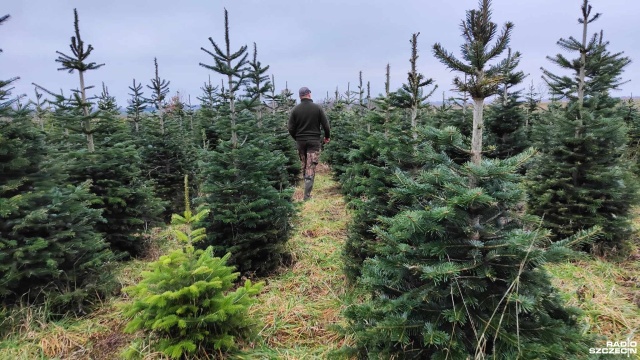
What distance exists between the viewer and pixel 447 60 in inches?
95.0

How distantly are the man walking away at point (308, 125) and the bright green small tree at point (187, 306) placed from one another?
19.2ft

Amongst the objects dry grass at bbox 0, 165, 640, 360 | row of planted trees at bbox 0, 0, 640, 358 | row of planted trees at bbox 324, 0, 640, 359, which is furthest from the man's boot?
row of planted trees at bbox 324, 0, 640, 359

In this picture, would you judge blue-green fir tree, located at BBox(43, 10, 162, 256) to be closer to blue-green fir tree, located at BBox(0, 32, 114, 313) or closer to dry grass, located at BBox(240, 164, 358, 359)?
blue-green fir tree, located at BBox(0, 32, 114, 313)

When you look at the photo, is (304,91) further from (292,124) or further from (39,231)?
(39,231)

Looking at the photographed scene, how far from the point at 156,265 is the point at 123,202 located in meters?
2.97

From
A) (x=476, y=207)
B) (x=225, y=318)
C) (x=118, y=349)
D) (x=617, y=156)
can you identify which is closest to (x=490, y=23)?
(x=476, y=207)

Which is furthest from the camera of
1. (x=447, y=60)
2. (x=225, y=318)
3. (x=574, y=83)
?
(x=574, y=83)

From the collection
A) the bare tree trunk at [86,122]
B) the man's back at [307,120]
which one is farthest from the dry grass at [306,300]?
the bare tree trunk at [86,122]

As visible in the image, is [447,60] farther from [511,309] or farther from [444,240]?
[511,309]

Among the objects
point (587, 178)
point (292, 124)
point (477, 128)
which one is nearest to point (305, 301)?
point (477, 128)

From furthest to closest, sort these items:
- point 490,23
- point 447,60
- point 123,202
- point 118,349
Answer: point 123,202, point 118,349, point 447,60, point 490,23

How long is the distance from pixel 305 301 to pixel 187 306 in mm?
1639

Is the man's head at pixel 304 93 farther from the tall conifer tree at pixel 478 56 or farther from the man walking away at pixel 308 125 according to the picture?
the tall conifer tree at pixel 478 56

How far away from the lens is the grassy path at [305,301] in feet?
10.8
